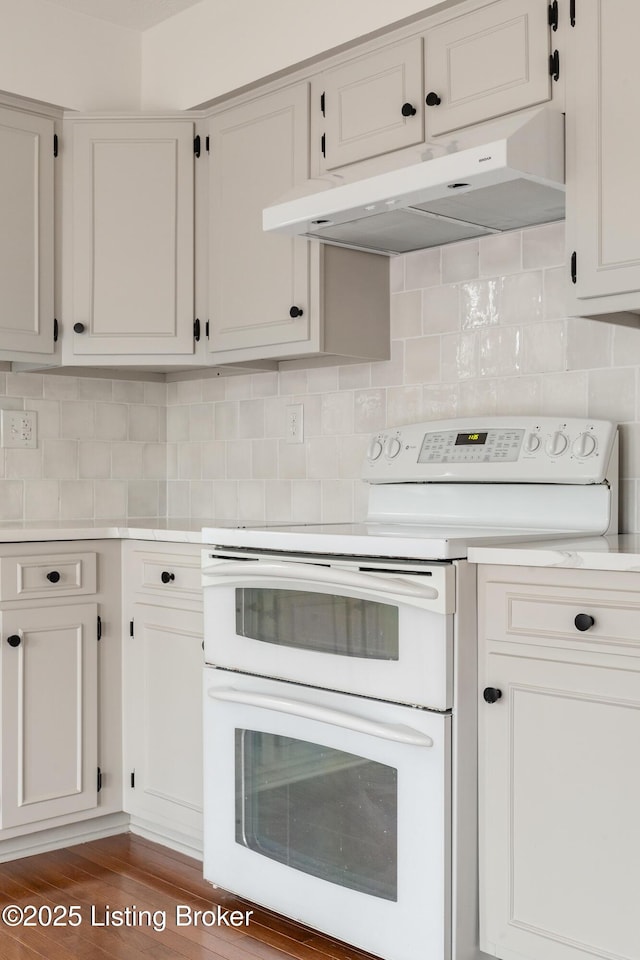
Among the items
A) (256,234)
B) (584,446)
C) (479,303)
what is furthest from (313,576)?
(256,234)

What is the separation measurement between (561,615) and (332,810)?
671 millimetres

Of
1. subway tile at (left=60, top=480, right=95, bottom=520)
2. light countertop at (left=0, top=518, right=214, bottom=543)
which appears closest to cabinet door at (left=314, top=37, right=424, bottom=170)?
light countertop at (left=0, top=518, right=214, bottom=543)

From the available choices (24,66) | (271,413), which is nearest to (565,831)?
(271,413)

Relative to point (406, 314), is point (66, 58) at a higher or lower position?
higher

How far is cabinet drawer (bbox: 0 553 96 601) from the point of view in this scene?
2670 millimetres

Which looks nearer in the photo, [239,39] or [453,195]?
[453,195]

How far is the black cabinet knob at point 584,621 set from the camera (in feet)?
5.68

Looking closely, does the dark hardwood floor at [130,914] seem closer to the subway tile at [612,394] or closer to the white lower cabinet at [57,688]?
the white lower cabinet at [57,688]

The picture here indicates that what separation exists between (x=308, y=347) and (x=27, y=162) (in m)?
1.06

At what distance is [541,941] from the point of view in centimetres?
182

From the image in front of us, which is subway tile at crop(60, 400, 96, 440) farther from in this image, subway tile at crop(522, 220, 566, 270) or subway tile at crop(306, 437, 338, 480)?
subway tile at crop(522, 220, 566, 270)

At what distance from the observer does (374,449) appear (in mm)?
2744

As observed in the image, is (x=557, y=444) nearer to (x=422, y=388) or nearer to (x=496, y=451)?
(x=496, y=451)

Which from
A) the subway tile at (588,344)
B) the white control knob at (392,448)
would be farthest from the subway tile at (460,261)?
the white control knob at (392,448)
